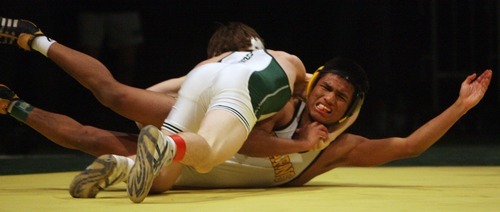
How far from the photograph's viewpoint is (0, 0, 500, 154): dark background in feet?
21.7

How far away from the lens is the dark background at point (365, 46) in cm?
661

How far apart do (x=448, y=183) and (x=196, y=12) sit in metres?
3.59

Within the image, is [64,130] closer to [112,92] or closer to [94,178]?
[112,92]

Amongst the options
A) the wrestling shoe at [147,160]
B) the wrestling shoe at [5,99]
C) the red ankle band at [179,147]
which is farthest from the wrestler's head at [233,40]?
the wrestling shoe at [147,160]

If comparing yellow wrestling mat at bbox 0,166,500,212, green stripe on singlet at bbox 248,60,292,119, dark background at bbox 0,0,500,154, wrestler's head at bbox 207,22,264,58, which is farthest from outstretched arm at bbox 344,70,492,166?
dark background at bbox 0,0,500,154

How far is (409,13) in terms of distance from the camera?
23.1ft

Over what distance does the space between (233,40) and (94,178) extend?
1.01 metres

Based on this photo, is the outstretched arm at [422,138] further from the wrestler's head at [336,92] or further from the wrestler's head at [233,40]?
the wrestler's head at [233,40]

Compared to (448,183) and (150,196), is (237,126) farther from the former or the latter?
(448,183)

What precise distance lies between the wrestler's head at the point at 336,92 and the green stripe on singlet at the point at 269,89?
0.12 m

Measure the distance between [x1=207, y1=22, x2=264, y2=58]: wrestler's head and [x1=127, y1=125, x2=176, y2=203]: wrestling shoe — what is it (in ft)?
3.47

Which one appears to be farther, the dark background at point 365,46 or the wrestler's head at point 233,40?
the dark background at point 365,46

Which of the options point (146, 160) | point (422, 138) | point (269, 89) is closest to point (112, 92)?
point (269, 89)

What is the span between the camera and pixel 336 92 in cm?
339
